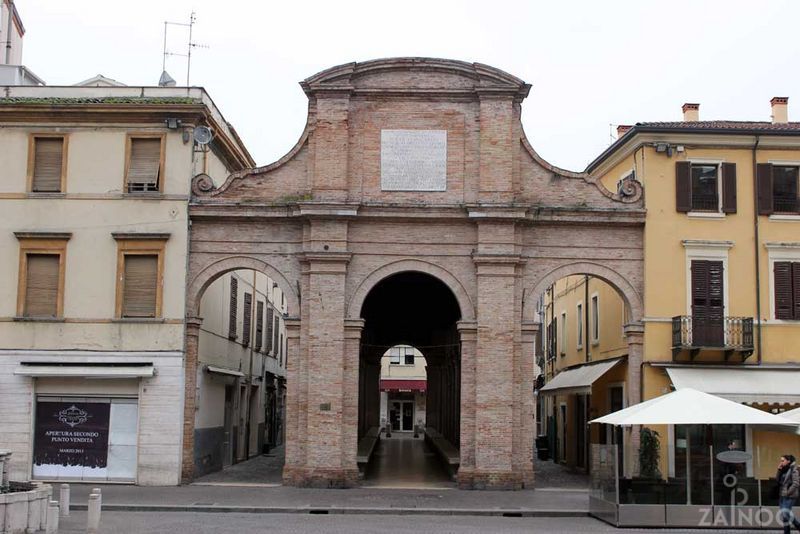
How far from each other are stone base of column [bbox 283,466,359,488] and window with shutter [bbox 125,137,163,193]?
843 centimetres

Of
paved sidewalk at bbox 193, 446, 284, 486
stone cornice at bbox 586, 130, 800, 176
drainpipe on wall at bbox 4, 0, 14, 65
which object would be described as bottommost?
paved sidewalk at bbox 193, 446, 284, 486

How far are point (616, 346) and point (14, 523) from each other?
1855 centimetres

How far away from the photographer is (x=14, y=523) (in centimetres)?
1712

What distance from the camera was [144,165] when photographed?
28.0 meters

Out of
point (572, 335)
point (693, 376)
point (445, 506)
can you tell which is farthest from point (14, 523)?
point (572, 335)

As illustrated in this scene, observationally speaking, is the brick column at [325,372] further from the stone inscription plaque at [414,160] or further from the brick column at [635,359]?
the brick column at [635,359]

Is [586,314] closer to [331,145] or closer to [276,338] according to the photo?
[331,145]

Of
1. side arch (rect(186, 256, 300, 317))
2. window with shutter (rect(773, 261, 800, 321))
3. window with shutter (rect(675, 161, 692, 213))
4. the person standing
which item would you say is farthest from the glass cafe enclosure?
side arch (rect(186, 256, 300, 317))

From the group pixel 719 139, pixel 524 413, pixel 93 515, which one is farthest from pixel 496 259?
pixel 93 515

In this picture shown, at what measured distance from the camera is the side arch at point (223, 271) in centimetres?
2745

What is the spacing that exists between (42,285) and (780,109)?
2299 centimetres

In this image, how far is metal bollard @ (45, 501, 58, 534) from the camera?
17672mm

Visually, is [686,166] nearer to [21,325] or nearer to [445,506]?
[445,506]

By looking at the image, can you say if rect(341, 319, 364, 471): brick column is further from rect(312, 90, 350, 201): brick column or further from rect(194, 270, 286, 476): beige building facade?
rect(194, 270, 286, 476): beige building facade
